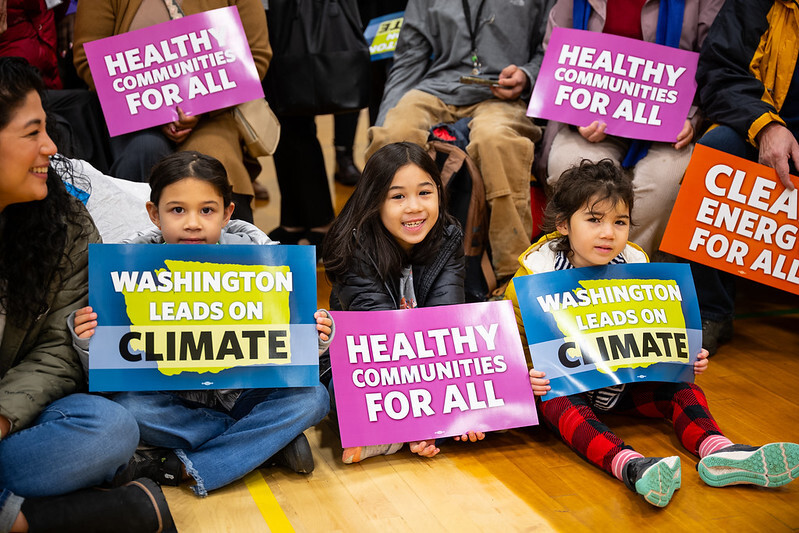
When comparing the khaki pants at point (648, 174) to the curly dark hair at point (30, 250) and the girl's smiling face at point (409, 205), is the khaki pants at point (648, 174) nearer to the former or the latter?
the girl's smiling face at point (409, 205)

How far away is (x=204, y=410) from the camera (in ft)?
7.43

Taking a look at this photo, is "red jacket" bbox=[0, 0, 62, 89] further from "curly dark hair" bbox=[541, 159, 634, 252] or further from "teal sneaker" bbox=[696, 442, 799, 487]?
"teal sneaker" bbox=[696, 442, 799, 487]

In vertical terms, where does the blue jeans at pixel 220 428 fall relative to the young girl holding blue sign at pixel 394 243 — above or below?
below

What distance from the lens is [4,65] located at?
6.11 feet

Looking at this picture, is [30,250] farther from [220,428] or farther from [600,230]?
[600,230]

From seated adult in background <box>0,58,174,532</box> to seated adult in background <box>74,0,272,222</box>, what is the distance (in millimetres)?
978

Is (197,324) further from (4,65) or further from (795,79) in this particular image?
(795,79)

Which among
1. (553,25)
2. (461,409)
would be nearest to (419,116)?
(553,25)

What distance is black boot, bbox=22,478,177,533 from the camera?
1.80 m

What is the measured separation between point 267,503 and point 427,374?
21.4 inches

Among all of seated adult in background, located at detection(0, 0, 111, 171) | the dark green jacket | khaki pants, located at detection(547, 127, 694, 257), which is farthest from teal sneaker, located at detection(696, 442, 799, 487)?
seated adult in background, located at detection(0, 0, 111, 171)

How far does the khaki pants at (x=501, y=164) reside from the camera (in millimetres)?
3209

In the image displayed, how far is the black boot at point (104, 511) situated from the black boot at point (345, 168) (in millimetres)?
3454

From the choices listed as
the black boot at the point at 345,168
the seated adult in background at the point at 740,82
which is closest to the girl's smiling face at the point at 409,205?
the seated adult in background at the point at 740,82
